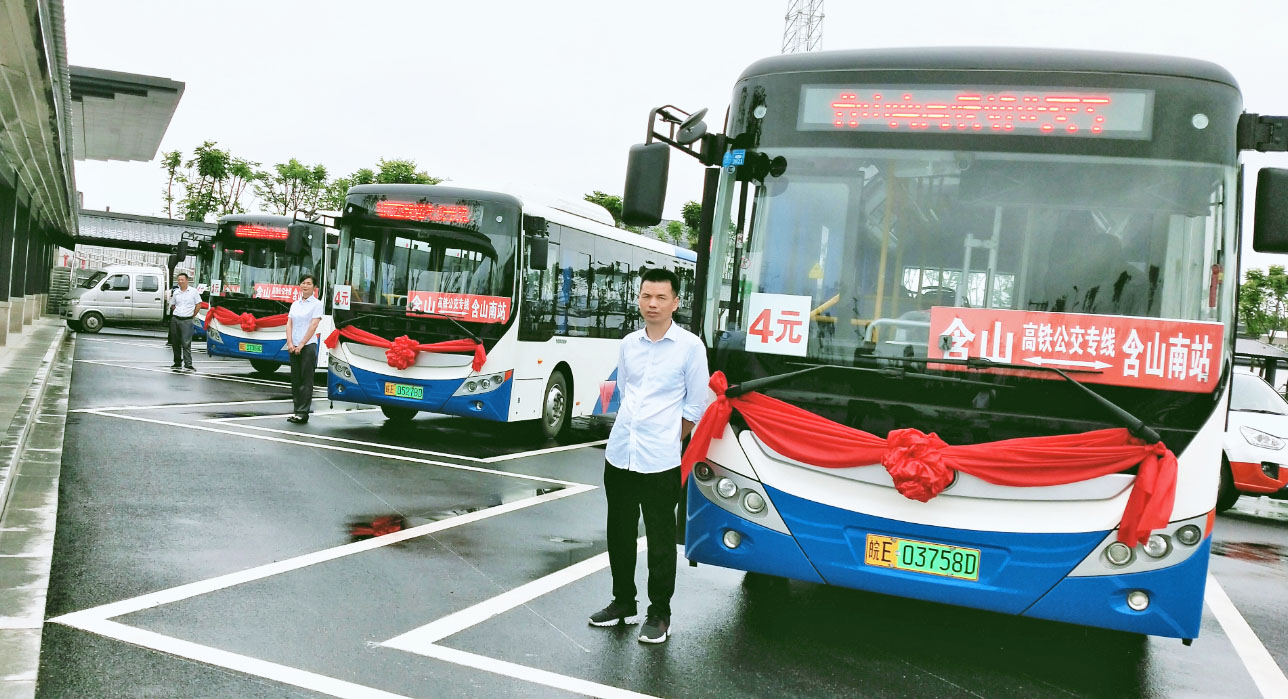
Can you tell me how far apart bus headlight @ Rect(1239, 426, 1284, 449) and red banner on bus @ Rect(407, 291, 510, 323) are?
8.39 meters

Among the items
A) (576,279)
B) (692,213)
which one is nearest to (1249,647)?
(576,279)

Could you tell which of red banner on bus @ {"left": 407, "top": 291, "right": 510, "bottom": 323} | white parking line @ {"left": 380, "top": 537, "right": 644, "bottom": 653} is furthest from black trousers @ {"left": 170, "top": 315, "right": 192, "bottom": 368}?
white parking line @ {"left": 380, "top": 537, "right": 644, "bottom": 653}

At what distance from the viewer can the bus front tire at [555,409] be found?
43.8 ft

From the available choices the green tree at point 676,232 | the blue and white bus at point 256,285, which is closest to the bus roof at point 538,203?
the blue and white bus at point 256,285

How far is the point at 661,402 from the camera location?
17.2 feet

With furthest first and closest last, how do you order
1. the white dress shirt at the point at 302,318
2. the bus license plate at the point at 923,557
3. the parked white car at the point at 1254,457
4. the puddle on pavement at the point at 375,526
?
the white dress shirt at the point at 302,318 → the parked white car at the point at 1254,457 → the puddle on pavement at the point at 375,526 → the bus license plate at the point at 923,557

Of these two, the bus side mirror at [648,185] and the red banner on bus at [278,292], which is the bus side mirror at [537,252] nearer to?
the bus side mirror at [648,185]

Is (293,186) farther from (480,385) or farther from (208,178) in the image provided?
(480,385)

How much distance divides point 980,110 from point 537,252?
771cm

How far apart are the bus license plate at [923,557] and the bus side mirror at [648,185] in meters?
1.98

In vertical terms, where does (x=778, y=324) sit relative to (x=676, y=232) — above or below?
below

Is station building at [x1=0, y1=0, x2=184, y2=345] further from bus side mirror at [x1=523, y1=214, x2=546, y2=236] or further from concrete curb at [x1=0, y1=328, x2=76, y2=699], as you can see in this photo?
bus side mirror at [x1=523, y1=214, x2=546, y2=236]

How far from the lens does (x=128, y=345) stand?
27.0m

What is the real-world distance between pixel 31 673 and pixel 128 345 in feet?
82.9
